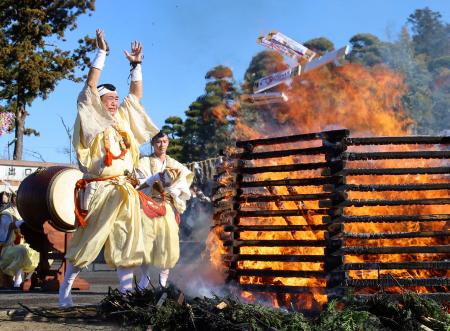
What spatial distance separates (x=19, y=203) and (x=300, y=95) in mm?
5269

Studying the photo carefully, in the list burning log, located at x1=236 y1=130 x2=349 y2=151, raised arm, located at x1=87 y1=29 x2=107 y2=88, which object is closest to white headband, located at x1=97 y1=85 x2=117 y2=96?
raised arm, located at x1=87 y1=29 x2=107 y2=88

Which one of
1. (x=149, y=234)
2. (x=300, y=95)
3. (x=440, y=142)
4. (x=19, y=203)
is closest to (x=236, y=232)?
(x=149, y=234)

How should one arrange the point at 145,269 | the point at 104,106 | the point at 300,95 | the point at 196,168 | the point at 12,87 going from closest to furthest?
1. the point at 104,106
2. the point at 145,269
3. the point at 300,95
4. the point at 196,168
5. the point at 12,87

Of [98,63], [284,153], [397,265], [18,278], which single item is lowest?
[18,278]

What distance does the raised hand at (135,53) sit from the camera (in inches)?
315

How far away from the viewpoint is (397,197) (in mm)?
6898

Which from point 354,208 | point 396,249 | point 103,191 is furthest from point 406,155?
point 103,191

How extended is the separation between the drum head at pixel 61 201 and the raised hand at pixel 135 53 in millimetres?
4123

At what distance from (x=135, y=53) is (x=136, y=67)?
0.17 meters

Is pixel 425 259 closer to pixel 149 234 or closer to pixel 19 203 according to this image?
pixel 149 234

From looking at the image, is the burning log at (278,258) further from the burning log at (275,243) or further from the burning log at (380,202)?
the burning log at (380,202)

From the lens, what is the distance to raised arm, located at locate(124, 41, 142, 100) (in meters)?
7.93

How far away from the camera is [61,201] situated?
1162 cm

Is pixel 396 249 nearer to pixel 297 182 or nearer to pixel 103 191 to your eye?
pixel 297 182
